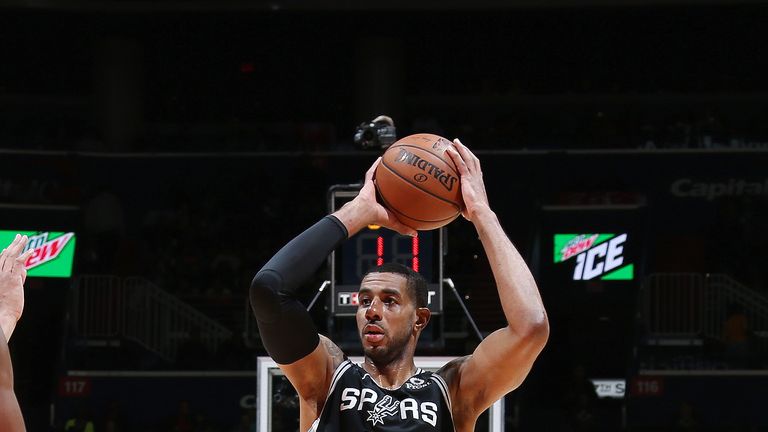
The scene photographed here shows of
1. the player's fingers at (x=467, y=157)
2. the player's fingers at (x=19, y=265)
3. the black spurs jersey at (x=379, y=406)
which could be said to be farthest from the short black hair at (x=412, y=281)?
the player's fingers at (x=19, y=265)

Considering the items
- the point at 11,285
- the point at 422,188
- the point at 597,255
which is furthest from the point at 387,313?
the point at 597,255

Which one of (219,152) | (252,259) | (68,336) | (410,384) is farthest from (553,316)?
(410,384)

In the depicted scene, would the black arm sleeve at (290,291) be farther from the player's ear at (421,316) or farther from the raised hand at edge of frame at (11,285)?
the raised hand at edge of frame at (11,285)

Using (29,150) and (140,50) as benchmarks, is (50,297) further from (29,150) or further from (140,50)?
(140,50)

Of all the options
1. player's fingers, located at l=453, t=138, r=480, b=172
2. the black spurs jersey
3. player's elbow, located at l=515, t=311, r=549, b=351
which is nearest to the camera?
player's elbow, located at l=515, t=311, r=549, b=351

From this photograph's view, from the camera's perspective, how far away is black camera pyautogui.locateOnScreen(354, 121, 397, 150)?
6727 mm

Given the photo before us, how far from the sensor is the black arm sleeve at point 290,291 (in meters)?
2.74

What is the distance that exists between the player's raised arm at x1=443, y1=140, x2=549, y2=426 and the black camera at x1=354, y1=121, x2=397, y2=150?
3644 millimetres

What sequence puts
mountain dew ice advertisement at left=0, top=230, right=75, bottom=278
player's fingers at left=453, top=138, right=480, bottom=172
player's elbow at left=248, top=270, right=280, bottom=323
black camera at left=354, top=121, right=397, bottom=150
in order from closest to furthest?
player's elbow at left=248, top=270, right=280, bottom=323 → player's fingers at left=453, top=138, right=480, bottom=172 → black camera at left=354, top=121, right=397, bottom=150 → mountain dew ice advertisement at left=0, top=230, right=75, bottom=278

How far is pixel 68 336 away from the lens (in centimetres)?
1239

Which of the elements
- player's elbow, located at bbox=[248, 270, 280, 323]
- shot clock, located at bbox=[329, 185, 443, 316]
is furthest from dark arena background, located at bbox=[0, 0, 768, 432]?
player's elbow, located at bbox=[248, 270, 280, 323]

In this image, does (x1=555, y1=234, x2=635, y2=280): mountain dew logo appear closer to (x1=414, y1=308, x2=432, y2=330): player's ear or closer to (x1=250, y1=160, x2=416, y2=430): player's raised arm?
(x1=414, y1=308, x2=432, y2=330): player's ear

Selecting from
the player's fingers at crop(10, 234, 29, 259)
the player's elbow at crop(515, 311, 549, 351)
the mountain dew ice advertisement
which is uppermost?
the mountain dew ice advertisement

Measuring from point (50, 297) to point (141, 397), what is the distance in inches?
64.8
